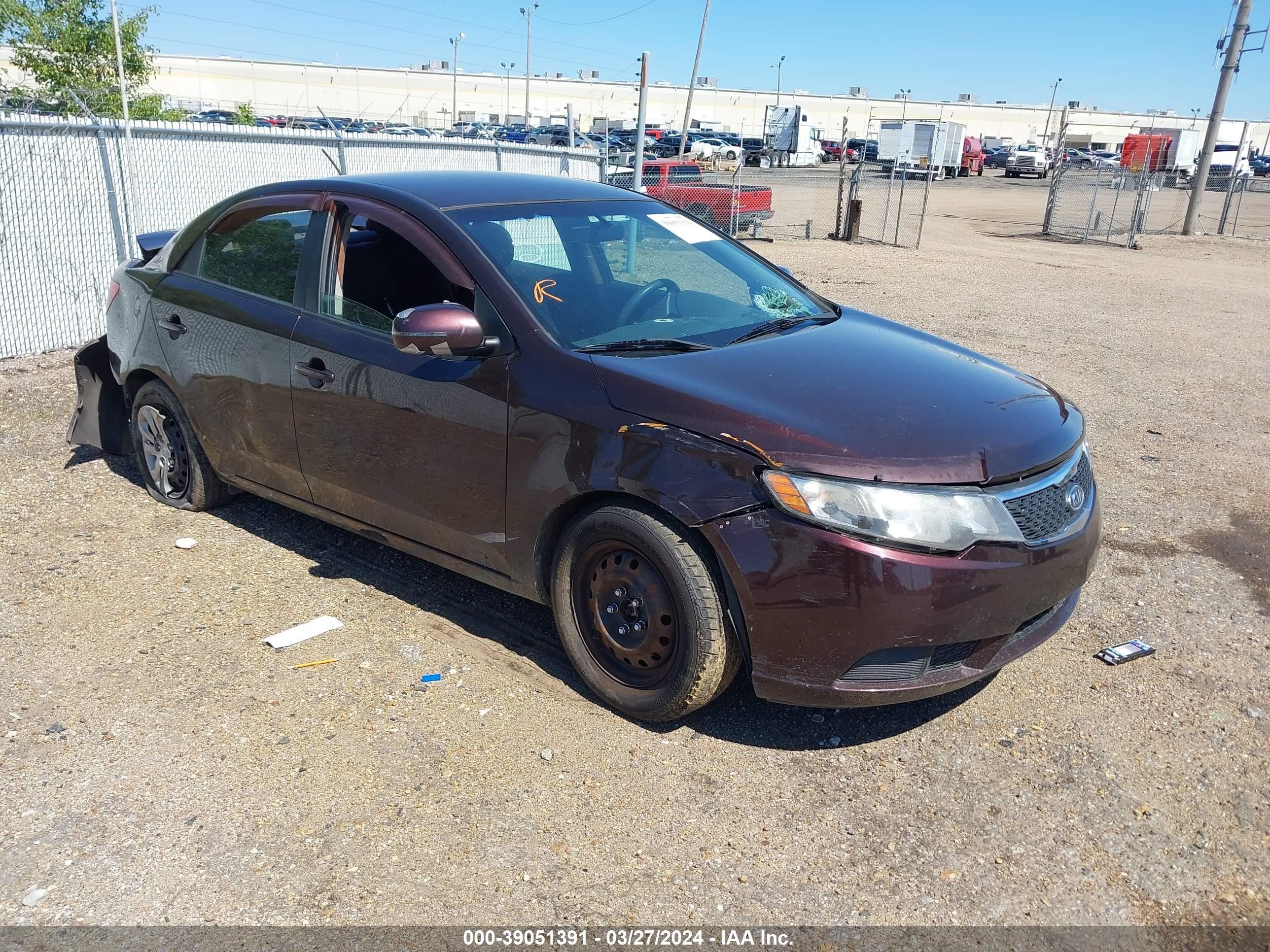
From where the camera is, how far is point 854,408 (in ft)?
10.8

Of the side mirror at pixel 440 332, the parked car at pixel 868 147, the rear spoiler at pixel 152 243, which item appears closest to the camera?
the side mirror at pixel 440 332

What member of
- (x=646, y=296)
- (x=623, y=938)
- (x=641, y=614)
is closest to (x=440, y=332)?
(x=646, y=296)

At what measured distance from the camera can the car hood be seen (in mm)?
3057

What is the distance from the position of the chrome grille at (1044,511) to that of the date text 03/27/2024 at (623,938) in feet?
4.73

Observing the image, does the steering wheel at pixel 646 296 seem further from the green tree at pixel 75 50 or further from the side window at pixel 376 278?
the green tree at pixel 75 50

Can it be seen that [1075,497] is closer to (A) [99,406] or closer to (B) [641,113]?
(A) [99,406]

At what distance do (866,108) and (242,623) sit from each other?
118 m

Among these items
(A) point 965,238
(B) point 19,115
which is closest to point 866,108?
(A) point 965,238

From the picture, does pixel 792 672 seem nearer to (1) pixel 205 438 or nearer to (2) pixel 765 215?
(1) pixel 205 438

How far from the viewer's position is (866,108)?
364ft

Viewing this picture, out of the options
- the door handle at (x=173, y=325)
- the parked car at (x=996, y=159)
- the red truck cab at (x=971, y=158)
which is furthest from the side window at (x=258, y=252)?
the parked car at (x=996, y=159)

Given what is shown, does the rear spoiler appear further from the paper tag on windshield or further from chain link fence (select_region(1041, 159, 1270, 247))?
chain link fence (select_region(1041, 159, 1270, 247))

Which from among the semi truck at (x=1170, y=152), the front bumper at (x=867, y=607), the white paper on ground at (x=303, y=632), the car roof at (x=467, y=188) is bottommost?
the white paper on ground at (x=303, y=632)

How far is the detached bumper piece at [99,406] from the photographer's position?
560 cm
